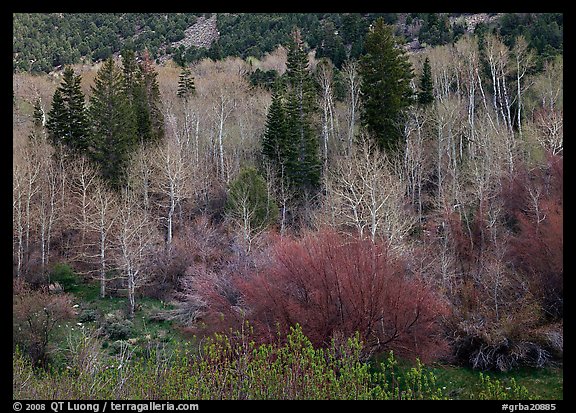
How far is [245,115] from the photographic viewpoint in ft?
132

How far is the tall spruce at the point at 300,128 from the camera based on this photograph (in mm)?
34969

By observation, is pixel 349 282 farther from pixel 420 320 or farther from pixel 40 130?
pixel 40 130

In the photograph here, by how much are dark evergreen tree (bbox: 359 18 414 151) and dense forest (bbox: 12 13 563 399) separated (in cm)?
16


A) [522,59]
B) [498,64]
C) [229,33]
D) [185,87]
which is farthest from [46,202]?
[229,33]

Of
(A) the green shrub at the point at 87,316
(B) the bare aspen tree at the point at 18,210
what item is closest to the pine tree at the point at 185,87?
(B) the bare aspen tree at the point at 18,210

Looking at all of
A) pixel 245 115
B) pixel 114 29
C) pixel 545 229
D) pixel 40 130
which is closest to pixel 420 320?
pixel 545 229

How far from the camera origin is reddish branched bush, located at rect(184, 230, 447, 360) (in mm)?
17172

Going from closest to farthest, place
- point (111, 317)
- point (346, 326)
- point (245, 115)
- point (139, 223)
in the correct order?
point (346, 326)
point (111, 317)
point (139, 223)
point (245, 115)

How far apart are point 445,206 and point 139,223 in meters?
16.4

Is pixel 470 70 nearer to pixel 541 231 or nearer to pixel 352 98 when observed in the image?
pixel 352 98

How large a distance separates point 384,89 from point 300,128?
21.4 feet

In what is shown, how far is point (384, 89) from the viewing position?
115 ft

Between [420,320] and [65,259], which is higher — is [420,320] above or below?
below

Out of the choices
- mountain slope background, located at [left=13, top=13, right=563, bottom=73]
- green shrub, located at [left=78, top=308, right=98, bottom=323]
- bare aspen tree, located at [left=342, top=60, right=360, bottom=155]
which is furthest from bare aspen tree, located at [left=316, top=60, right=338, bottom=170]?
green shrub, located at [left=78, top=308, right=98, bottom=323]
